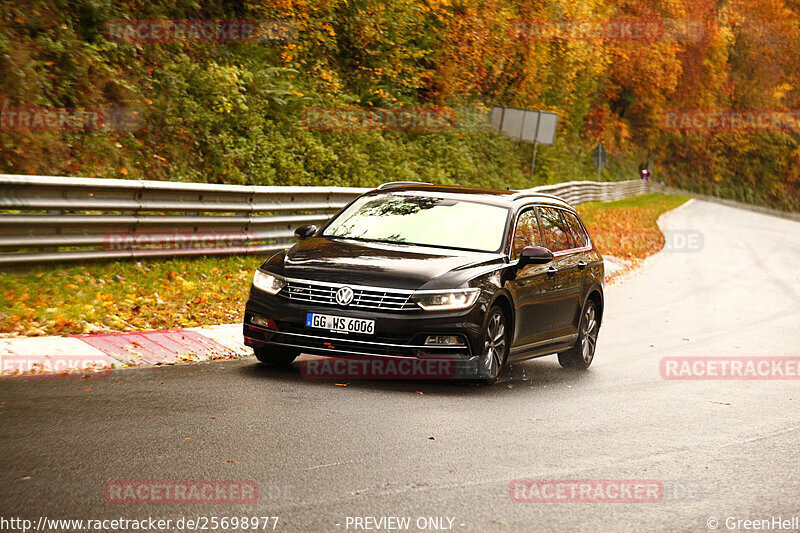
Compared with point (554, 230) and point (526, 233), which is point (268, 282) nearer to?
point (526, 233)

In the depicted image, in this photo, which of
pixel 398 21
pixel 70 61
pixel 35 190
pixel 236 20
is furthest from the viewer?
pixel 398 21

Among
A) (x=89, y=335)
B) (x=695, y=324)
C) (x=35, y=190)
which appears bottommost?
(x=695, y=324)

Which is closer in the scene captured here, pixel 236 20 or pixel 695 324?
pixel 695 324

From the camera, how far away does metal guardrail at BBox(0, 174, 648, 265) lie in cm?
1113

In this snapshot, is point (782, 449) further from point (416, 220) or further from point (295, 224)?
point (295, 224)

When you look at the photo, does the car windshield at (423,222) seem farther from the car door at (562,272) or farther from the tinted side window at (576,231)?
the tinted side window at (576,231)

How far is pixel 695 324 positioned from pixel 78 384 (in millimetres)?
9958

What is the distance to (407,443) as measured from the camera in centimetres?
687

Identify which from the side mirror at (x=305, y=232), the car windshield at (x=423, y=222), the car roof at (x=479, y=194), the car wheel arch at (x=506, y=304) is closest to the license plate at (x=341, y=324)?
the car wheel arch at (x=506, y=304)

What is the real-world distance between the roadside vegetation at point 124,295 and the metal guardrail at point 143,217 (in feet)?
0.54

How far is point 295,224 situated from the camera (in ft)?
52.0

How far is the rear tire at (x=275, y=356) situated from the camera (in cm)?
929

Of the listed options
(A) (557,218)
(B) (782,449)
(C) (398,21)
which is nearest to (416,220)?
(A) (557,218)

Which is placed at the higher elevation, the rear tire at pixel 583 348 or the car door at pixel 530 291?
the car door at pixel 530 291
